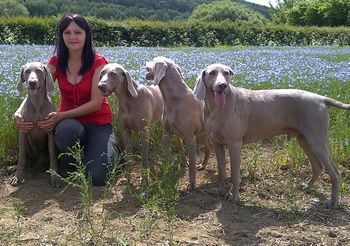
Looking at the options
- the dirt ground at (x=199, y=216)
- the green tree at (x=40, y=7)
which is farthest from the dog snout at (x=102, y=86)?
the green tree at (x=40, y=7)

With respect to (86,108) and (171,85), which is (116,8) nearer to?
(86,108)

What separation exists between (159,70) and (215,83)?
0.67 m

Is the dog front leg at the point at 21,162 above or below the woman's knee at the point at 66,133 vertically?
below

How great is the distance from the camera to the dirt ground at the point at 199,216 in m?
3.31

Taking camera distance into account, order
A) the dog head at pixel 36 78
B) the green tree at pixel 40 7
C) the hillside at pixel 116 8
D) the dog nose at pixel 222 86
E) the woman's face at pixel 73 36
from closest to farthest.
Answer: the dog nose at pixel 222 86 → the dog head at pixel 36 78 → the woman's face at pixel 73 36 → the green tree at pixel 40 7 → the hillside at pixel 116 8

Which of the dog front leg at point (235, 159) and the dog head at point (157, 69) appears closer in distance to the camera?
the dog front leg at point (235, 159)

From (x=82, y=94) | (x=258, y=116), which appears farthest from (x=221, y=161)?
(x=82, y=94)

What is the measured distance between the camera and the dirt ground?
3312 mm

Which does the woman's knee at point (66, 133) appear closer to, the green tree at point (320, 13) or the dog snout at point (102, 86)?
the dog snout at point (102, 86)

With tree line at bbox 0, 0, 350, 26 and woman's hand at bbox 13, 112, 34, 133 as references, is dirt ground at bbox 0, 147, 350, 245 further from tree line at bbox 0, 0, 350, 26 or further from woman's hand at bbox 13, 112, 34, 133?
tree line at bbox 0, 0, 350, 26

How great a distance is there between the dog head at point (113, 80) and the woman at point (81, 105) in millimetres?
347

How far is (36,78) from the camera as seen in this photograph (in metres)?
4.29

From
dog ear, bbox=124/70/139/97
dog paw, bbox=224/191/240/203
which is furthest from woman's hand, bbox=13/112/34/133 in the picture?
dog paw, bbox=224/191/240/203

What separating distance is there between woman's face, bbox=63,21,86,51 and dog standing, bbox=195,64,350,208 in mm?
1416
